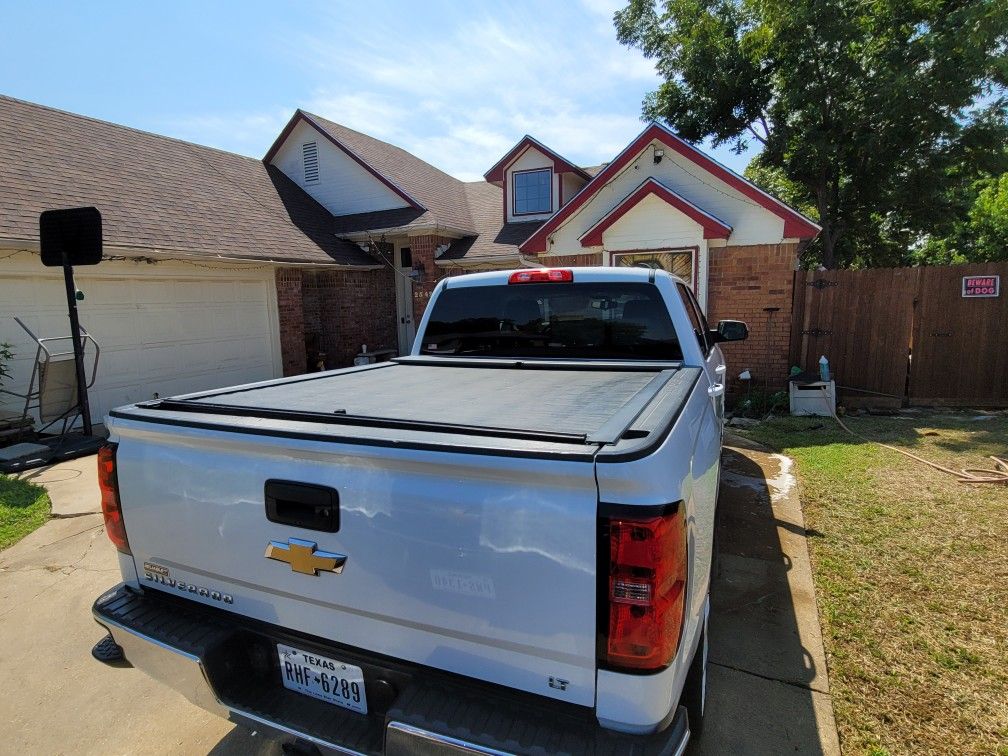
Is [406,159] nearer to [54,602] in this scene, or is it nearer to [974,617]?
[54,602]

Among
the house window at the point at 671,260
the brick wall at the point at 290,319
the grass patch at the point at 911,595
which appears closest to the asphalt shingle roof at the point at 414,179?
the brick wall at the point at 290,319

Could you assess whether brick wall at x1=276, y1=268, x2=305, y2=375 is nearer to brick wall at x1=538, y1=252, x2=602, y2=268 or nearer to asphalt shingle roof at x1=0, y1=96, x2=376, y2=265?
asphalt shingle roof at x1=0, y1=96, x2=376, y2=265

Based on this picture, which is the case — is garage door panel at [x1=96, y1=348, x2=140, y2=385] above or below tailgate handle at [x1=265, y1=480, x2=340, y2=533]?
below

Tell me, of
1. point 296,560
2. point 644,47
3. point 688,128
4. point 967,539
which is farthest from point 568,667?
point 644,47

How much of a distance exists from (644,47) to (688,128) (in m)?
2.84

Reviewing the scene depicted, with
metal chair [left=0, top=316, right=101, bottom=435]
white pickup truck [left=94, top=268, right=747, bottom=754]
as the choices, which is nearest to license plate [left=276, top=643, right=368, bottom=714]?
white pickup truck [left=94, top=268, right=747, bottom=754]

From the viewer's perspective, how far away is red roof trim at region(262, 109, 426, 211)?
566 inches

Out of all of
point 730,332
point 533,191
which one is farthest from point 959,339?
point 533,191

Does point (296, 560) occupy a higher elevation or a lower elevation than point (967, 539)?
higher

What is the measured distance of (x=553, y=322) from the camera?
385 cm

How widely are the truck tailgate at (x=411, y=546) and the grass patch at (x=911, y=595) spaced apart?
6.12 ft

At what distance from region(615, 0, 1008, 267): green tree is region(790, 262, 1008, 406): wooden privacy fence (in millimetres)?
6295

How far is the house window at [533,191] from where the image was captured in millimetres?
13859

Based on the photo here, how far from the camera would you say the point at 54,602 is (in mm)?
3670
